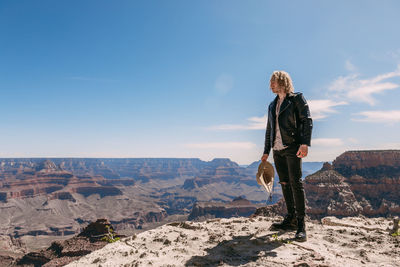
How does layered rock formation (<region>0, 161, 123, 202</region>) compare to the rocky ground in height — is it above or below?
below

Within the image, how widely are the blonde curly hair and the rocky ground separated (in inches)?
85.6

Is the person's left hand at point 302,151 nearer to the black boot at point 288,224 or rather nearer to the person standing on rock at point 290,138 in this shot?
the person standing on rock at point 290,138

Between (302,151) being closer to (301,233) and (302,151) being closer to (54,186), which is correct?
(301,233)

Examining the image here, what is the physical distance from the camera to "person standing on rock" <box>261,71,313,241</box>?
3.56 metres

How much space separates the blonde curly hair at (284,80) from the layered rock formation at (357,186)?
162 feet

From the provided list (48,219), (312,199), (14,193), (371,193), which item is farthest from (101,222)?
(14,193)

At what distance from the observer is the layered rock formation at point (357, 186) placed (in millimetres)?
47219

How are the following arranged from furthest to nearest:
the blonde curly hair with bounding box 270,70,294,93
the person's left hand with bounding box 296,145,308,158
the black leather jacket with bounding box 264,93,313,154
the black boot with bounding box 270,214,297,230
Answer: the black boot with bounding box 270,214,297,230 < the blonde curly hair with bounding box 270,70,294,93 < the black leather jacket with bounding box 264,93,313,154 < the person's left hand with bounding box 296,145,308,158

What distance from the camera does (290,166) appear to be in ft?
12.0

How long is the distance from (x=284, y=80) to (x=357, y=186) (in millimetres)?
61285

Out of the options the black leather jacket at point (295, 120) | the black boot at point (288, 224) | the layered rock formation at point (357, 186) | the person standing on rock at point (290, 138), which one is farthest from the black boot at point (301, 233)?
the layered rock formation at point (357, 186)

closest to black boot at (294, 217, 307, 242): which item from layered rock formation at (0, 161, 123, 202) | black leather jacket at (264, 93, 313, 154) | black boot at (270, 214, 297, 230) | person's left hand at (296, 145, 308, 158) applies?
black boot at (270, 214, 297, 230)

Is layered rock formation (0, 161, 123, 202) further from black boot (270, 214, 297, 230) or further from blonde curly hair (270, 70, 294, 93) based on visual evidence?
blonde curly hair (270, 70, 294, 93)

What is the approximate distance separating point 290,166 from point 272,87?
4.11ft
